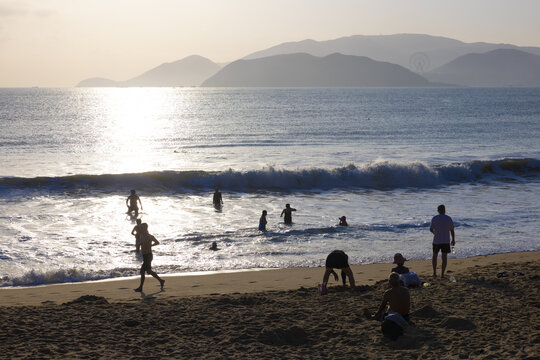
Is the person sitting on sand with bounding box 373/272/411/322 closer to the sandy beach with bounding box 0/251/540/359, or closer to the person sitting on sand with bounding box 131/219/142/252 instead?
the sandy beach with bounding box 0/251/540/359

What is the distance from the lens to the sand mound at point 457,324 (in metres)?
9.93

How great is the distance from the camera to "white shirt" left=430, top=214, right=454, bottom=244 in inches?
540

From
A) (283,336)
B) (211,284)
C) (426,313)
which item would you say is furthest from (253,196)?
(283,336)

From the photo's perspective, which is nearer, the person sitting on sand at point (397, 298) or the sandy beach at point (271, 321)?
the sandy beach at point (271, 321)

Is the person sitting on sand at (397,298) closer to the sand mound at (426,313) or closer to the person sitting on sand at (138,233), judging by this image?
the sand mound at (426,313)

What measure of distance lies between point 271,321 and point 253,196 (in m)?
20.2

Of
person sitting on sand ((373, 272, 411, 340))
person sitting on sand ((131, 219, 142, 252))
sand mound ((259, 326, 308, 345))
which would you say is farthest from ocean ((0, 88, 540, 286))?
person sitting on sand ((373, 272, 411, 340))

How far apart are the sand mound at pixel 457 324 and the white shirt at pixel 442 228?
12.5 ft

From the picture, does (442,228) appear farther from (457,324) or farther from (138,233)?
(138,233)

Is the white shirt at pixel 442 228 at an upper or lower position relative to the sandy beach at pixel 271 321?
upper

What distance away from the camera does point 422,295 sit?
12039 millimetres

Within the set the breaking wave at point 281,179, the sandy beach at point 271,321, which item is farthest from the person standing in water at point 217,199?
the sandy beach at point 271,321

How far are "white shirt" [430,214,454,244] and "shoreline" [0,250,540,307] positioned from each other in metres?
0.89

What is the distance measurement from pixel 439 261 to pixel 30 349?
11.1 meters
